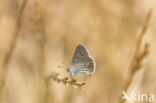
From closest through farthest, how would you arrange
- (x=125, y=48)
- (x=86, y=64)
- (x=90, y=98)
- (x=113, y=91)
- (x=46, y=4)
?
(x=86, y=64) < (x=113, y=91) < (x=90, y=98) < (x=125, y=48) < (x=46, y=4)

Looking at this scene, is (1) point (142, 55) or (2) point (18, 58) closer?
(1) point (142, 55)

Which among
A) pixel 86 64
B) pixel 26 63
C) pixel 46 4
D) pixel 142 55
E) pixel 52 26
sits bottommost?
pixel 142 55

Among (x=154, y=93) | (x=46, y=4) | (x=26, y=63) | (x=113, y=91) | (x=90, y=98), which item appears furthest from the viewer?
(x=46, y=4)

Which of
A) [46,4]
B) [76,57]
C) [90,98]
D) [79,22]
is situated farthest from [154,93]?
[46,4]

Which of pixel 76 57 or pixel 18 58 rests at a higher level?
pixel 18 58

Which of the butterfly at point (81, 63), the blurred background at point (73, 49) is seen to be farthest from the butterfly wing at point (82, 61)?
the blurred background at point (73, 49)

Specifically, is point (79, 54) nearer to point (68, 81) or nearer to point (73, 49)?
point (68, 81)

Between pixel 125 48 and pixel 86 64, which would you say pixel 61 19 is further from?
pixel 86 64
